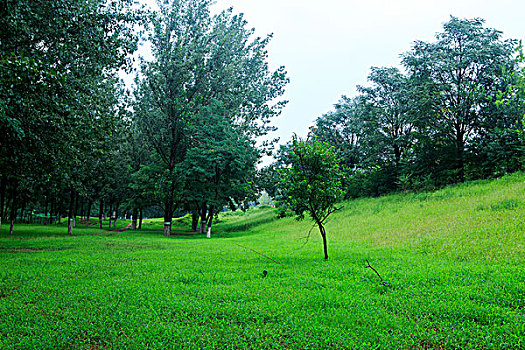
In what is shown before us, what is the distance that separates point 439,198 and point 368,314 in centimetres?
1984

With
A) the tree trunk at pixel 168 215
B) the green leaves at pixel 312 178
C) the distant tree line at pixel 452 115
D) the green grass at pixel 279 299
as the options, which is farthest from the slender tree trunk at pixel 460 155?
the tree trunk at pixel 168 215

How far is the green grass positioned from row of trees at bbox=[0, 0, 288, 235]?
491cm

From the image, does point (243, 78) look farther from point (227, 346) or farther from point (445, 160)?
point (227, 346)

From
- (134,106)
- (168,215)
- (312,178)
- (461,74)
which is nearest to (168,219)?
(168,215)

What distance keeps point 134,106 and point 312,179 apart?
881 inches

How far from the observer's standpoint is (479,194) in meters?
19.4

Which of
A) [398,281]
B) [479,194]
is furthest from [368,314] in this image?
[479,194]

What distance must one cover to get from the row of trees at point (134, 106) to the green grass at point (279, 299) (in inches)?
193

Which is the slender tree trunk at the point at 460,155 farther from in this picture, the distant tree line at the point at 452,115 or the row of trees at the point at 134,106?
the row of trees at the point at 134,106

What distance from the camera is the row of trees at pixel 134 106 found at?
1077 cm

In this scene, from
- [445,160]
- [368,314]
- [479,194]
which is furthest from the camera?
[445,160]

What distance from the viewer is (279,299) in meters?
6.49

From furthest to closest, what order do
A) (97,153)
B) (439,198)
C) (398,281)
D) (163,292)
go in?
1. (439,198)
2. (97,153)
3. (398,281)
4. (163,292)

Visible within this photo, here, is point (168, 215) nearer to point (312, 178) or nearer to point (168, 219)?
point (168, 219)
